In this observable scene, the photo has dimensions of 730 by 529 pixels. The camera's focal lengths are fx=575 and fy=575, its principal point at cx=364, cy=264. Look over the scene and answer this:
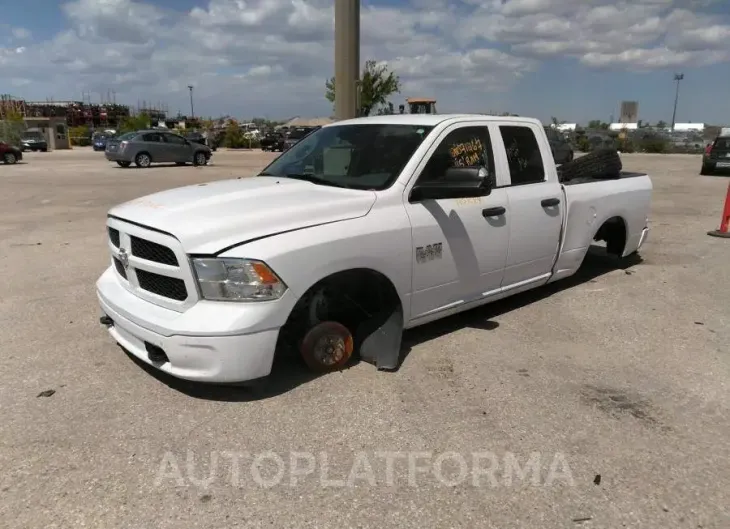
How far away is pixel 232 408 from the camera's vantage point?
345 cm

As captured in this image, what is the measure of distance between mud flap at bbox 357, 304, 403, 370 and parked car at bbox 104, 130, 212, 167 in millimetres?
24628

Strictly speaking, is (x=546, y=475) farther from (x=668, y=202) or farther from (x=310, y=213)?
(x=668, y=202)

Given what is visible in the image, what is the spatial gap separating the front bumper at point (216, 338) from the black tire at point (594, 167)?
162 inches

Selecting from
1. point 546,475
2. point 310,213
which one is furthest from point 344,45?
point 546,475

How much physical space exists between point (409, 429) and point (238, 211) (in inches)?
65.1

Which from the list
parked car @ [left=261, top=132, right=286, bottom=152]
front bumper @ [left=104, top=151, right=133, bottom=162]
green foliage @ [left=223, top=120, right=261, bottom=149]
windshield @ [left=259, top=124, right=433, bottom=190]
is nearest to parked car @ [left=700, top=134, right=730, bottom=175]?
windshield @ [left=259, top=124, right=433, bottom=190]

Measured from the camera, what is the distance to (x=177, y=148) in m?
27.2

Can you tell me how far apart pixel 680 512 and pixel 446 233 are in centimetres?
221

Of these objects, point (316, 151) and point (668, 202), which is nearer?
point (316, 151)

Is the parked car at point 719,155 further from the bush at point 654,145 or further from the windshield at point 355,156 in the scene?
the bush at point 654,145

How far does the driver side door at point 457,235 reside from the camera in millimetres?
4035

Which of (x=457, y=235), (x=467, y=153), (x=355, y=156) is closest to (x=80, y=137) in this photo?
(x=355, y=156)

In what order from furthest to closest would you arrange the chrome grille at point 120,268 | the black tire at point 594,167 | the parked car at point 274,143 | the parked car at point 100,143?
the parked car at point 100,143 → the parked car at point 274,143 → the black tire at point 594,167 → the chrome grille at point 120,268

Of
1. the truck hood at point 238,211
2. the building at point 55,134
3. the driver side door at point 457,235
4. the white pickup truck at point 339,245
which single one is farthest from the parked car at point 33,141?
the driver side door at point 457,235
